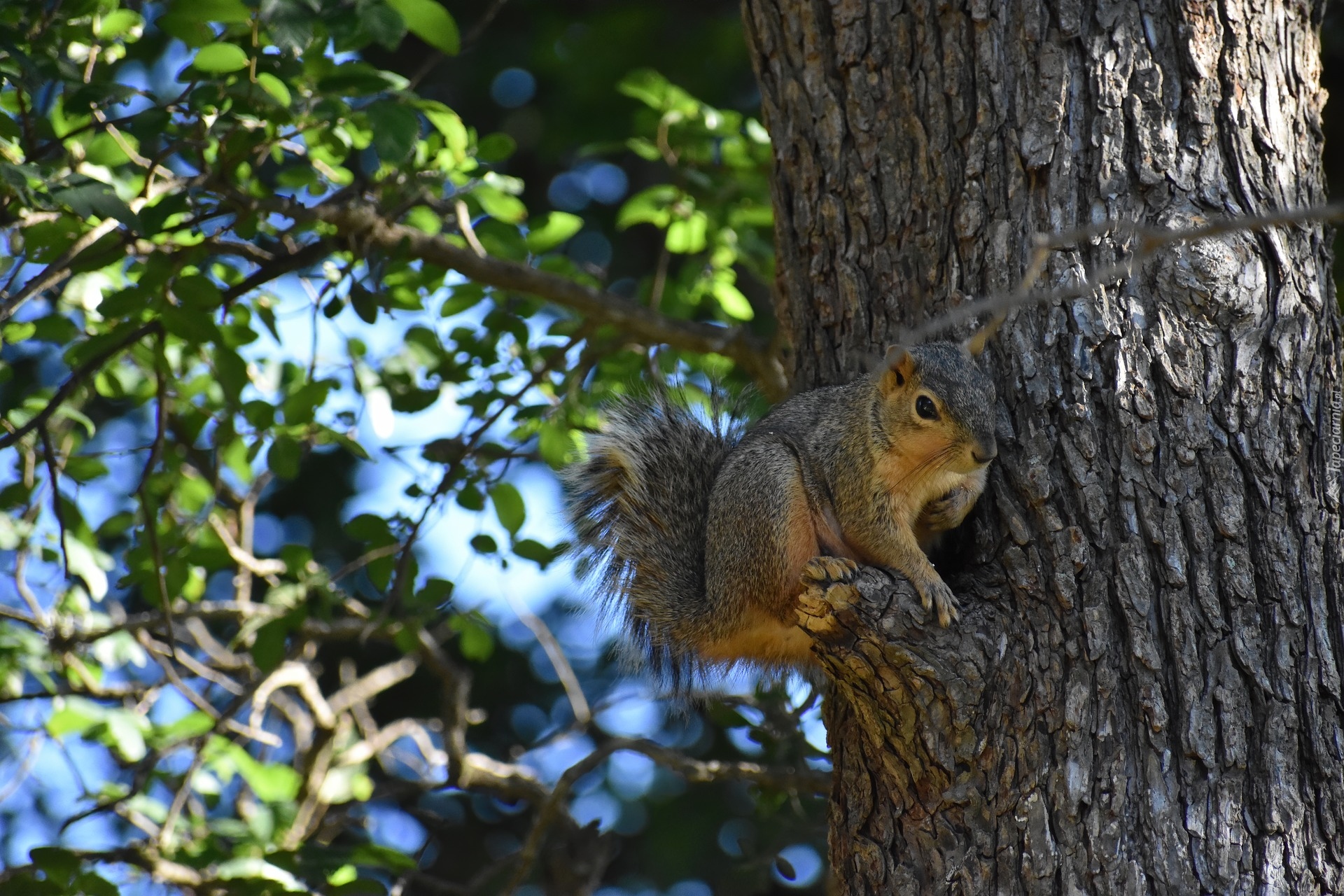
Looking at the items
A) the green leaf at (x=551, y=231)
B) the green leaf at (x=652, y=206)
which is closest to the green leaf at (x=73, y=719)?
the green leaf at (x=551, y=231)

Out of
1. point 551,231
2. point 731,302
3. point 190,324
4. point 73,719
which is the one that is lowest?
point 73,719

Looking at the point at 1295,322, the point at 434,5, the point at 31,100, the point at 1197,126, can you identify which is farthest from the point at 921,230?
the point at 31,100

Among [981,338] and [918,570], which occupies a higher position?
[981,338]

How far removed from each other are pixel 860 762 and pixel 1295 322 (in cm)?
91

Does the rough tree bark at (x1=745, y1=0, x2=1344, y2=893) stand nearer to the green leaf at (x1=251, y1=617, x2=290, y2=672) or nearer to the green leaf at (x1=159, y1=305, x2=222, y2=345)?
the green leaf at (x1=159, y1=305, x2=222, y2=345)

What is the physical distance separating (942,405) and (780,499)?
311 millimetres

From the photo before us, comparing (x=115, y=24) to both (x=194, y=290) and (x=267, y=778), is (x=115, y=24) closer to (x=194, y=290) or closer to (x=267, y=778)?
(x=194, y=290)

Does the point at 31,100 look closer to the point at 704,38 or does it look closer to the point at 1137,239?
the point at 1137,239

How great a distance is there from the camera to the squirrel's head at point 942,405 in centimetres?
175

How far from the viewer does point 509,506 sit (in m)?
2.62

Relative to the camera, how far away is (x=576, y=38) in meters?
4.52

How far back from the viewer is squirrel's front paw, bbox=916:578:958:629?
161 centimetres

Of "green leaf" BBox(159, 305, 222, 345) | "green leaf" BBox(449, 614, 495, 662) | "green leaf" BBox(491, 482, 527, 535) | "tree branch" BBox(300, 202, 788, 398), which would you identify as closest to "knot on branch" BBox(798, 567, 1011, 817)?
"tree branch" BBox(300, 202, 788, 398)

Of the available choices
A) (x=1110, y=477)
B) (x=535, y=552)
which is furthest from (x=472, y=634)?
(x=1110, y=477)
